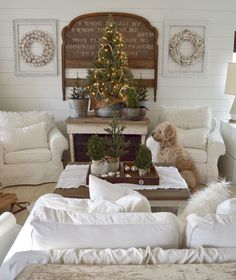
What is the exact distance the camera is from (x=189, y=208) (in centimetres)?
201

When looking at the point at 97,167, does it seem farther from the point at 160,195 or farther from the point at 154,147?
the point at 154,147

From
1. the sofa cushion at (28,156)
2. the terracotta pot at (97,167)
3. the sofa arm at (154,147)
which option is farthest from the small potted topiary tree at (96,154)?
the sofa cushion at (28,156)

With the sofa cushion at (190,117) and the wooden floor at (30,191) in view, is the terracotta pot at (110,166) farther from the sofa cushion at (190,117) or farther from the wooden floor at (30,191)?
the sofa cushion at (190,117)

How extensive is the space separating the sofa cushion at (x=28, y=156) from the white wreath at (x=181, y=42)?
2211 millimetres

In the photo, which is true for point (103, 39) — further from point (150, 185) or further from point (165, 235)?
point (165, 235)

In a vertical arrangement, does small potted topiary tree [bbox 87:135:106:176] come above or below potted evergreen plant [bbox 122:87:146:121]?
below

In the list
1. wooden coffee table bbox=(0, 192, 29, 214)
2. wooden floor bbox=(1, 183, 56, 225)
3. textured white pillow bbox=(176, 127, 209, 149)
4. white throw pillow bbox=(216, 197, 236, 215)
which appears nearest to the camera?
white throw pillow bbox=(216, 197, 236, 215)

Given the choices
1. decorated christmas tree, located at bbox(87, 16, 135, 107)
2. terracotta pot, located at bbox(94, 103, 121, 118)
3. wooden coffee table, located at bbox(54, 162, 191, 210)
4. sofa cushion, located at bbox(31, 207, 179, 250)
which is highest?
decorated christmas tree, located at bbox(87, 16, 135, 107)

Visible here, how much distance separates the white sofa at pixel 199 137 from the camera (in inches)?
169

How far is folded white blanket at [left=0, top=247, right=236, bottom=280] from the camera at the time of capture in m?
1.35

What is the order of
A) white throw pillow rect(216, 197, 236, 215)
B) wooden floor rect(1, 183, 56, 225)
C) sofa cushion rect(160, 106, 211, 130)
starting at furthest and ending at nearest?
sofa cushion rect(160, 106, 211, 130)
wooden floor rect(1, 183, 56, 225)
white throw pillow rect(216, 197, 236, 215)

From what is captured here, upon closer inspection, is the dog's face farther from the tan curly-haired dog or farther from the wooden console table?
the wooden console table

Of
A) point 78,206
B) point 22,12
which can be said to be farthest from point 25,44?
point 78,206

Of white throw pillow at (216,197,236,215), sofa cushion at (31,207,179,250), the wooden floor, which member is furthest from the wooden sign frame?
sofa cushion at (31,207,179,250)
